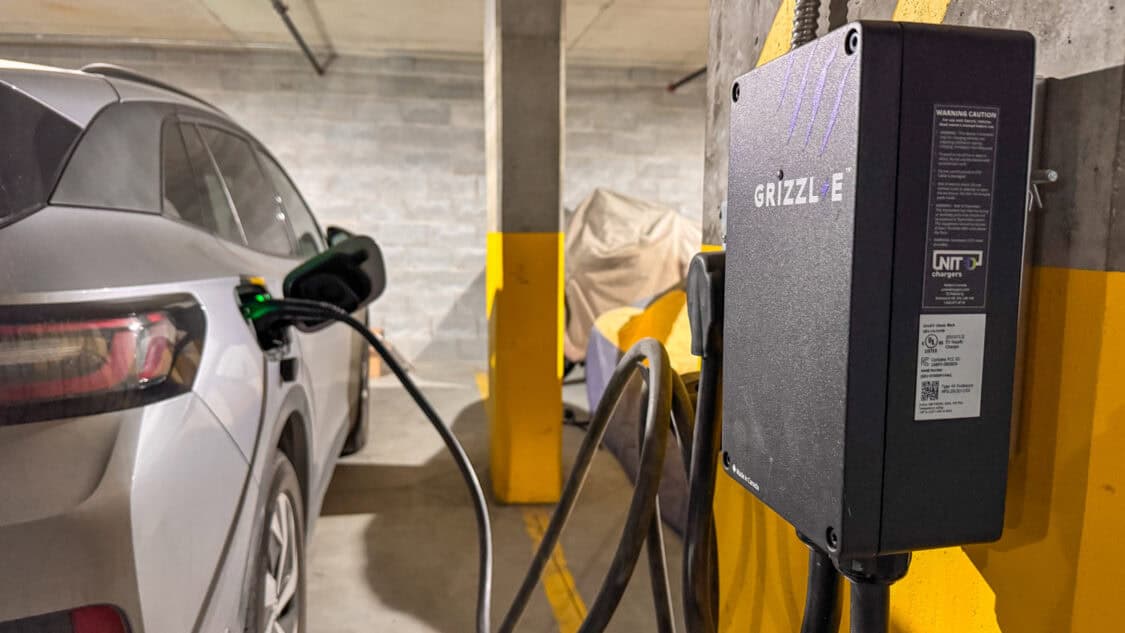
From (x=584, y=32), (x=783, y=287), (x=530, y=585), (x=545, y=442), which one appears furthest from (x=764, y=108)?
(x=584, y=32)

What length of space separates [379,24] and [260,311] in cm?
547

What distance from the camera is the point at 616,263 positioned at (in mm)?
6629

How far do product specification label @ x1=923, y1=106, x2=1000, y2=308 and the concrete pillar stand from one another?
2842 mm

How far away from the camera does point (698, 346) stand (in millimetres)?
993

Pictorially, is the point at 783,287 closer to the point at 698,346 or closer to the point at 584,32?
the point at 698,346

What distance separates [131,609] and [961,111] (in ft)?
3.83

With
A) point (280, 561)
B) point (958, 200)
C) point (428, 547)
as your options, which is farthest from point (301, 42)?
point (958, 200)

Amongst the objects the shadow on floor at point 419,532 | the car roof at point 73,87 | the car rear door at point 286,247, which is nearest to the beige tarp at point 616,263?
the shadow on floor at point 419,532

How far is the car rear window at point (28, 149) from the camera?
1.06m

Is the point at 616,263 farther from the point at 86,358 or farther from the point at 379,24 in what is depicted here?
the point at 86,358

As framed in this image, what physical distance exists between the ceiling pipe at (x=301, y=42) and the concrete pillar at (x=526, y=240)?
2893mm

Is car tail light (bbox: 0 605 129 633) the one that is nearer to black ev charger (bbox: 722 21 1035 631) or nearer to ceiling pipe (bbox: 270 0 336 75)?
black ev charger (bbox: 722 21 1035 631)

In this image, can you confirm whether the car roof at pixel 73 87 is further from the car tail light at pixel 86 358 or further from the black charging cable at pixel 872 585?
the black charging cable at pixel 872 585

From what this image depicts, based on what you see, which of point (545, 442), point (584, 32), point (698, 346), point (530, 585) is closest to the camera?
point (698, 346)
